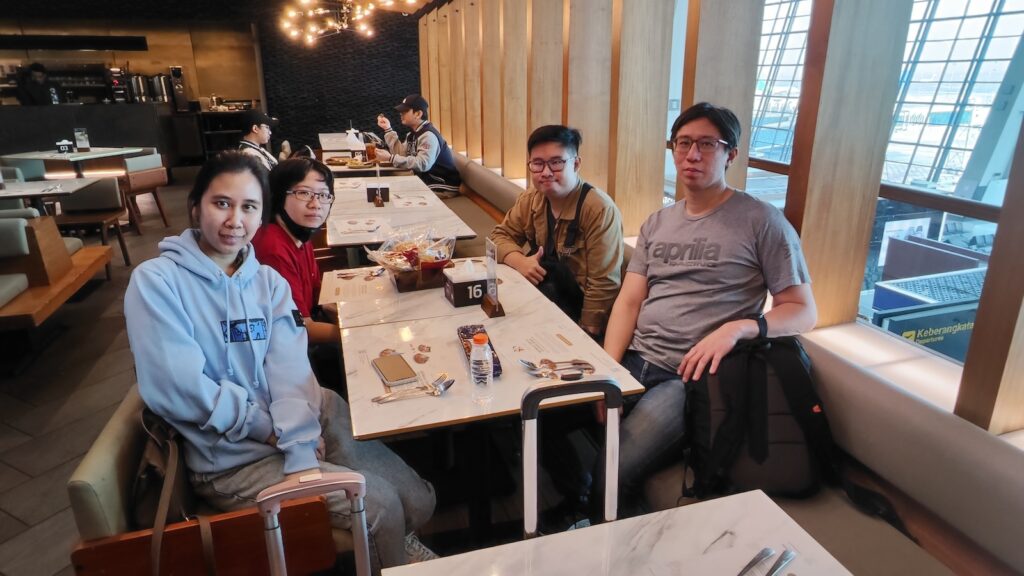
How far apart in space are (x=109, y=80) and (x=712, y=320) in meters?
12.1

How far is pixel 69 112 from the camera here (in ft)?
31.0

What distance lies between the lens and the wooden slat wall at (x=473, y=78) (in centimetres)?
707

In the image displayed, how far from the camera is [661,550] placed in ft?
3.75

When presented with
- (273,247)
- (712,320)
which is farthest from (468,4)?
(712,320)

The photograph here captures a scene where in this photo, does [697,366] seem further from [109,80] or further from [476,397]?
[109,80]

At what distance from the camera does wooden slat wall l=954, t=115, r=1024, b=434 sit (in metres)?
1.56

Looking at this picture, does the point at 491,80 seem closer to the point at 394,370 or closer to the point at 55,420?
the point at 55,420

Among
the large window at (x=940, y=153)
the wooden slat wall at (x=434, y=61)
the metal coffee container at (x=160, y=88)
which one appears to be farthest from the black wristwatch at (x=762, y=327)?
the metal coffee container at (x=160, y=88)

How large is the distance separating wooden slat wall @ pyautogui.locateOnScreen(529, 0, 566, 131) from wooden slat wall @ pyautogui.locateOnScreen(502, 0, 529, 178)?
89 centimetres

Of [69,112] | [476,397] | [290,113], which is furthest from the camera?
[290,113]

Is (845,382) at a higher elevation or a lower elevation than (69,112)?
lower

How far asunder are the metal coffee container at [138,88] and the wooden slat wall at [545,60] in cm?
914

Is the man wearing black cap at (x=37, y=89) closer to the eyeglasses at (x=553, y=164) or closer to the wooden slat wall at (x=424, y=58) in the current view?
the wooden slat wall at (x=424, y=58)

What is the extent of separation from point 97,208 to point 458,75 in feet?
15.6
